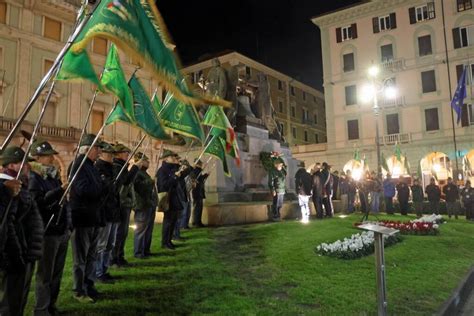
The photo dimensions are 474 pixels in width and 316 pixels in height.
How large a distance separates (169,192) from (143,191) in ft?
3.62

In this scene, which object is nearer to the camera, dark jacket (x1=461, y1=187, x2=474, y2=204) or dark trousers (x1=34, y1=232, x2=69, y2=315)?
dark trousers (x1=34, y1=232, x2=69, y2=315)

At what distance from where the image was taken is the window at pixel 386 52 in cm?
3856

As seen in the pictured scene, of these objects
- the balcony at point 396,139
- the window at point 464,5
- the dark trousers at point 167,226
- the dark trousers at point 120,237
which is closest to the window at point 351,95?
the balcony at point 396,139

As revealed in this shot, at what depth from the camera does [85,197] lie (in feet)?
16.8

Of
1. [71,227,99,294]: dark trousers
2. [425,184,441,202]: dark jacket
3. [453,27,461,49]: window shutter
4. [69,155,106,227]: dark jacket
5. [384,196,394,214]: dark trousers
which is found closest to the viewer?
[71,227,99,294]: dark trousers

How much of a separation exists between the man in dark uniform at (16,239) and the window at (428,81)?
3844 centimetres

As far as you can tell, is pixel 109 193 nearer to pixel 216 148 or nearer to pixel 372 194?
pixel 216 148

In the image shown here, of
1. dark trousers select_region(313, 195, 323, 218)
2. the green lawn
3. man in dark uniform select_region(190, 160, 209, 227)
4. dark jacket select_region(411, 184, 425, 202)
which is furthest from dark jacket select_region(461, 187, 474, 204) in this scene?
man in dark uniform select_region(190, 160, 209, 227)

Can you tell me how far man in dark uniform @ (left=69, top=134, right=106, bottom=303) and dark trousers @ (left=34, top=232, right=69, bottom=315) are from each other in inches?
10.7

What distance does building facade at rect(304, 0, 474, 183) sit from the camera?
3456 cm

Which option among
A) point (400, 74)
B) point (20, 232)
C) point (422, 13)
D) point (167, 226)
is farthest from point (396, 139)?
point (20, 232)

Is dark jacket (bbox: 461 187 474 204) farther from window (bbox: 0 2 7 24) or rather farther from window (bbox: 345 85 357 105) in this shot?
window (bbox: 0 2 7 24)

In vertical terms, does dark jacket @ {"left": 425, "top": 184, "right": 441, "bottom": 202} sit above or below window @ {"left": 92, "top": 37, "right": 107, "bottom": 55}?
below

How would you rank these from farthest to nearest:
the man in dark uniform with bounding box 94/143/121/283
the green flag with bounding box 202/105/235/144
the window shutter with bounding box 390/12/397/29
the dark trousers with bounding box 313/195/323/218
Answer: the window shutter with bounding box 390/12/397/29 < the dark trousers with bounding box 313/195/323/218 < the green flag with bounding box 202/105/235/144 < the man in dark uniform with bounding box 94/143/121/283
